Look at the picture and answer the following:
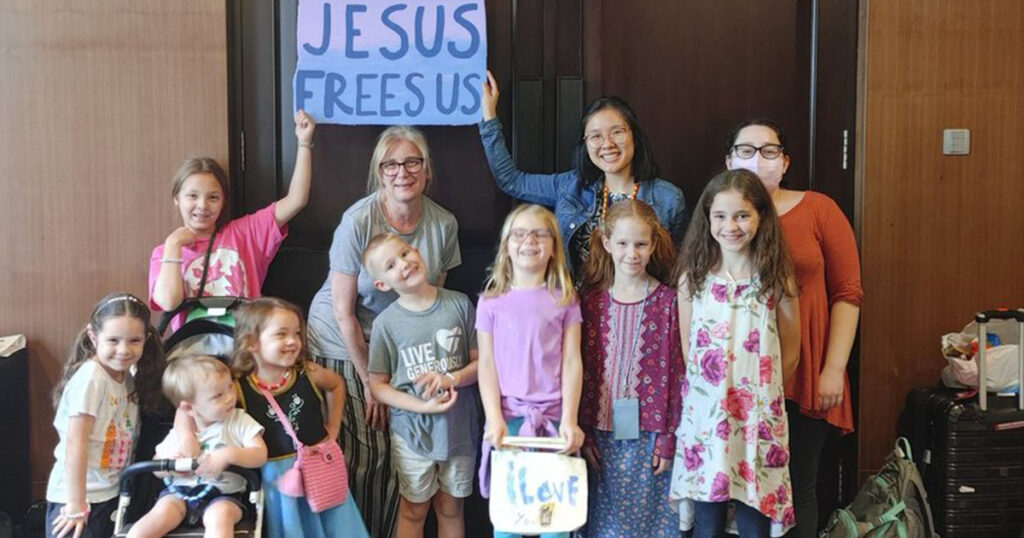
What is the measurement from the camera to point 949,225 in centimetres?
344

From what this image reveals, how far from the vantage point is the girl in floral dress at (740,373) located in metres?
2.66

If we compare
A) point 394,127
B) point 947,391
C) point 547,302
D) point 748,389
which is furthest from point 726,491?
point 394,127

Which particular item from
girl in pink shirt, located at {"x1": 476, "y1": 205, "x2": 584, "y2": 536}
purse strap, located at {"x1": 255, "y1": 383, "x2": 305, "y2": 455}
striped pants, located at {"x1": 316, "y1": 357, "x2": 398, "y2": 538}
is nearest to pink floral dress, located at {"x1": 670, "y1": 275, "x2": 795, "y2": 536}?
girl in pink shirt, located at {"x1": 476, "y1": 205, "x2": 584, "y2": 536}

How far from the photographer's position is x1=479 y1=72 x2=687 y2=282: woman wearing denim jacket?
3.02m

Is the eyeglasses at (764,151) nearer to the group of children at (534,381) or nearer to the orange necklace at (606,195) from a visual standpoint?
the group of children at (534,381)

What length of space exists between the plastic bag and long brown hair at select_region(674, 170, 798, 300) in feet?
2.98

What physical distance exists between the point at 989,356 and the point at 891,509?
626mm

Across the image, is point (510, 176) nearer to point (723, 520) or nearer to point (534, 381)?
point (534, 381)

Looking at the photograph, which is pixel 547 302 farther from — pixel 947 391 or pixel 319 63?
pixel 947 391

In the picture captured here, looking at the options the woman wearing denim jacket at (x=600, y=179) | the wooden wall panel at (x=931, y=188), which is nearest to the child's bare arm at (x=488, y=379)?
the woman wearing denim jacket at (x=600, y=179)

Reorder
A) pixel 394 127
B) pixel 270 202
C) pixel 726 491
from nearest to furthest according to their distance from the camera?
pixel 726 491 → pixel 394 127 → pixel 270 202

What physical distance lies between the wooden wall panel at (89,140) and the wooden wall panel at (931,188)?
2.43m

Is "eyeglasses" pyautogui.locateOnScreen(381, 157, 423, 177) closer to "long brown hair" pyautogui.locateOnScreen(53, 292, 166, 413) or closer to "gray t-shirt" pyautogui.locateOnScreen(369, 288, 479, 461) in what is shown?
"gray t-shirt" pyautogui.locateOnScreen(369, 288, 479, 461)

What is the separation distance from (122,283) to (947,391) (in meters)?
3.00
